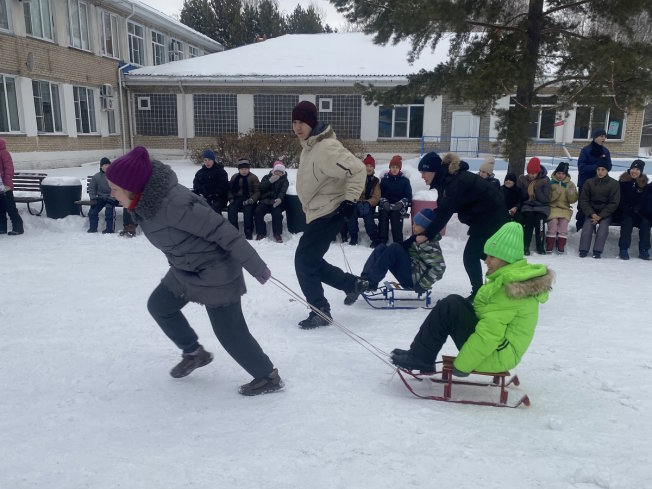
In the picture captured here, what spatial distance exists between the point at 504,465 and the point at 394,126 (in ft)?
67.4

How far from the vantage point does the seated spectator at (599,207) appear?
841cm

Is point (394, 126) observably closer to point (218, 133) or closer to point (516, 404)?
point (218, 133)

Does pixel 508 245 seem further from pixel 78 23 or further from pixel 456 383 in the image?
pixel 78 23

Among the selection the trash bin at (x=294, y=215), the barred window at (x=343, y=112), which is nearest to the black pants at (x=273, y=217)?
the trash bin at (x=294, y=215)

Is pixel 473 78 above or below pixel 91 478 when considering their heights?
above

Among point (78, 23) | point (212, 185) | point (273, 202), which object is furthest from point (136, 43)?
point (273, 202)

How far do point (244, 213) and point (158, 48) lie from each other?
69.8 ft

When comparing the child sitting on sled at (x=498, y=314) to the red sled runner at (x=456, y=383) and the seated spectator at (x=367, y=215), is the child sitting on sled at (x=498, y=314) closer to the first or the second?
the red sled runner at (x=456, y=383)

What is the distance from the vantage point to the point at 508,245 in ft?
11.0

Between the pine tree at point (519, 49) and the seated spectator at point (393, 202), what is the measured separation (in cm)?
195

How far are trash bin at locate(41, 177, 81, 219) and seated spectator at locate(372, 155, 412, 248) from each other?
19.4 ft

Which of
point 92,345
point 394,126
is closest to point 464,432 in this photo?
point 92,345

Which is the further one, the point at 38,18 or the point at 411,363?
the point at 38,18

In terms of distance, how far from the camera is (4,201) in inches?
365
